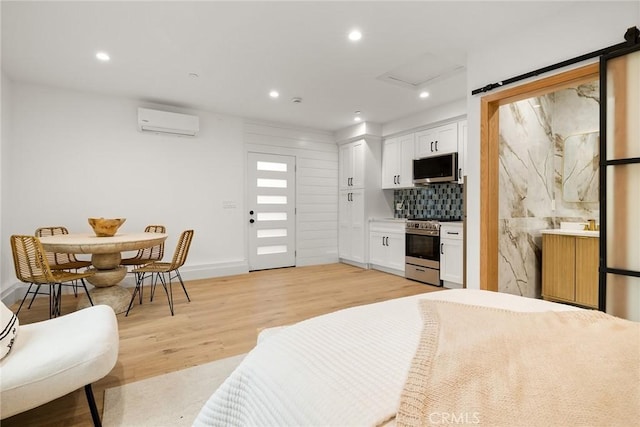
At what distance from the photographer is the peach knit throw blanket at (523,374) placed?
61cm

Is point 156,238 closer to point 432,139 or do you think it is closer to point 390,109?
point 390,109

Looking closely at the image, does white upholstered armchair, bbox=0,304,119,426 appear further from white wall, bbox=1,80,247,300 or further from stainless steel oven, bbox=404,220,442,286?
stainless steel oven, bbox=404,220,442,286

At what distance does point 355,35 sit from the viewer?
2.79 m

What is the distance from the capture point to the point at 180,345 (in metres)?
2.58

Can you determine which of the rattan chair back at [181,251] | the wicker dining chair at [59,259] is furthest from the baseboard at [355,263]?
the wicker dining chair at [59,259]

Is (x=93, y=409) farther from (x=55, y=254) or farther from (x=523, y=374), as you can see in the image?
(x=55, y=254)

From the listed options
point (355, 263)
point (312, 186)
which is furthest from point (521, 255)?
point (312, 186)

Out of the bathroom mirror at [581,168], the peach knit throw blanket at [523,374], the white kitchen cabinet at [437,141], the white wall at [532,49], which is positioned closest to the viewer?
the peach knit throw blanket at [523,374]

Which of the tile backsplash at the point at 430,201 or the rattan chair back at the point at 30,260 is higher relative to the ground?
the tile backsplash at the point at 430,201

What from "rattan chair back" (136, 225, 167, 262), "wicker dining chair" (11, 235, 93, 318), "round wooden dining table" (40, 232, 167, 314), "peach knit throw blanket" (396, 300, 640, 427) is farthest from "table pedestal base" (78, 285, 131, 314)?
"peach knit throw blanket" (396, 300, 640, 427)

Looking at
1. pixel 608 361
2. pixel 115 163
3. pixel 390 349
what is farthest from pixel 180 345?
pixel 115 163

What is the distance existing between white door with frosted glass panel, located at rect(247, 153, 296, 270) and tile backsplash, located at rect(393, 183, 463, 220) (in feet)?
6.85

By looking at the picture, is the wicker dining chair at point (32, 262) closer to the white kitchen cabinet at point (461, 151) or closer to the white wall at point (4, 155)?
the white wall at point (4, 155)

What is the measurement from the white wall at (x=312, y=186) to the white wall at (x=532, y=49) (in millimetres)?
3437
